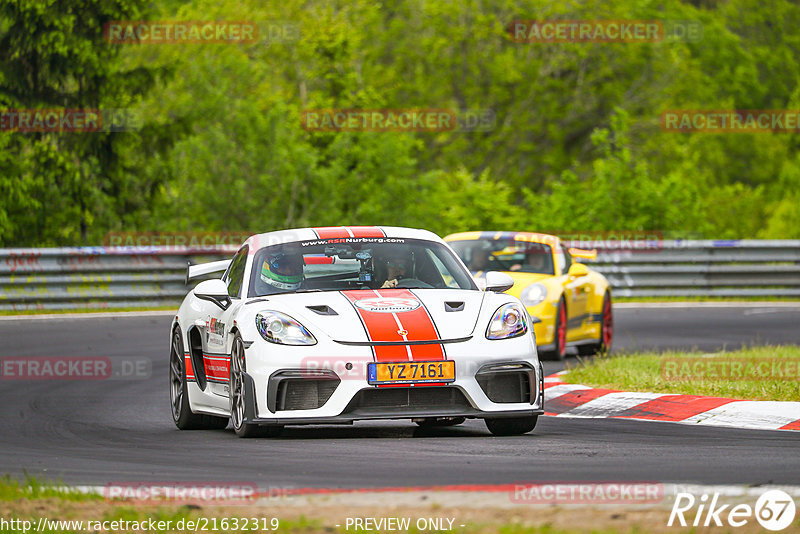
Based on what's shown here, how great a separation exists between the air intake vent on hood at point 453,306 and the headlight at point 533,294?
6.13 metres

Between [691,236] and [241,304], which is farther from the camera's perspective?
[691,236]

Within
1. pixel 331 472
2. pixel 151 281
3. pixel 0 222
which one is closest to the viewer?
pixel 331 472

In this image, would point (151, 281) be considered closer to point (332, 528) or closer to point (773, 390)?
point (773, 390)

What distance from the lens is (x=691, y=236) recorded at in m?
29.8

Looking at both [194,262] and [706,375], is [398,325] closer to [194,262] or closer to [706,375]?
[706,375]

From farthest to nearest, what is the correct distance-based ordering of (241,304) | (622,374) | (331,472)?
1. (622,374)
2. (241,304)
3. (331,472)

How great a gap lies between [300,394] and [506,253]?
7.95 metres

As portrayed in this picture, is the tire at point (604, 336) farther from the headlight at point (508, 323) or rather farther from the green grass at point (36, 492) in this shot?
the green grass at point (36, 492)

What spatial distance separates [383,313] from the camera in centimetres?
860

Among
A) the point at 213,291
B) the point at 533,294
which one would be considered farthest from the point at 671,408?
the point at 533,294

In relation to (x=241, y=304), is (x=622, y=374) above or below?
below

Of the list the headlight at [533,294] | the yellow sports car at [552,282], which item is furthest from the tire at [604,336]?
the headlight at [533,294]

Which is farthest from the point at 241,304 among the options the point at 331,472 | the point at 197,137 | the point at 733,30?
the point at 733,30

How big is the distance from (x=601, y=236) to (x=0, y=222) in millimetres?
12111
